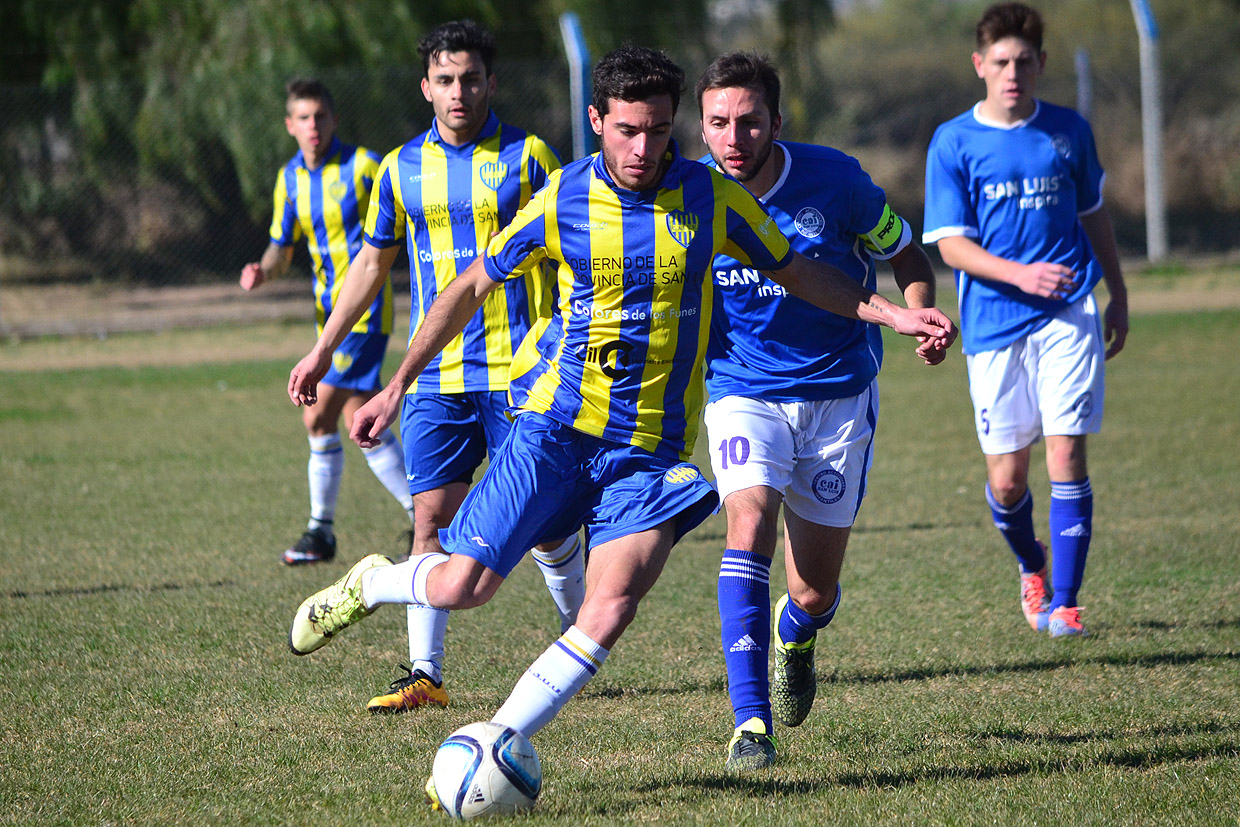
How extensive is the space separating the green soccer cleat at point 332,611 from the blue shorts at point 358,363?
9.38ft

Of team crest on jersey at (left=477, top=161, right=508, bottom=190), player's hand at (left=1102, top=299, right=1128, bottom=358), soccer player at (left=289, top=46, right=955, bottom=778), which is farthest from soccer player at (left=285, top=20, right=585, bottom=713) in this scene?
player's hand at (left=1102, top=299, right=1128, bottom=358)

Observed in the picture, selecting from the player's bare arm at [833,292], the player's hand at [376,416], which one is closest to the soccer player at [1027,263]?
the player's bare arm at [833,292]

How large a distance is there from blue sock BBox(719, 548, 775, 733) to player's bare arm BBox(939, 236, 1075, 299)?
121 cm

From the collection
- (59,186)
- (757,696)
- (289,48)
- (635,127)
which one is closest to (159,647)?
(757,696)

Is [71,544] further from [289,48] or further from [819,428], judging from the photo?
[289,48]

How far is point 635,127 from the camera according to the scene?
11.6ft

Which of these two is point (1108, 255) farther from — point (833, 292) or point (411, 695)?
point (411, 695)

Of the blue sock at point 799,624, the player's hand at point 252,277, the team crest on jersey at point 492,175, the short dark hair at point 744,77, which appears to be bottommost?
the blue sock at point 799,624

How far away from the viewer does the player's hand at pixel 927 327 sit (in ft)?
11.9

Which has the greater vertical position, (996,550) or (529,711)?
(529,711)

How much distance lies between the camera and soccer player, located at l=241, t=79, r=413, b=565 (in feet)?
22.6

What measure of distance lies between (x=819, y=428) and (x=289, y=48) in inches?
526

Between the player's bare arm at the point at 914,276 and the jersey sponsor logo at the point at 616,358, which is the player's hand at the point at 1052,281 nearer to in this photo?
the player's bare arm at the point at 914,276

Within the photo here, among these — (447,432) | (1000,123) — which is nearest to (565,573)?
(447,432)
